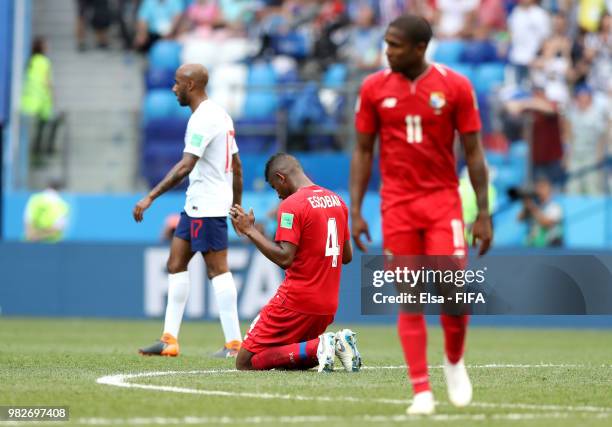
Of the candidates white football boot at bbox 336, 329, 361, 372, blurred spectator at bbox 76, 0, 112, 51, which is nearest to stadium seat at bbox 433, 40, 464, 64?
blurred spectator at bbox 76, 0, 112, 51

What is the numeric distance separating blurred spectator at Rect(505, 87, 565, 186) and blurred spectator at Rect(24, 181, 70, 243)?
708 cm

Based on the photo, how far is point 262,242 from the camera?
368 inches

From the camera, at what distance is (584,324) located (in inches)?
750

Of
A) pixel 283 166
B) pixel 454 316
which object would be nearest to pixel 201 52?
pixel 283 166

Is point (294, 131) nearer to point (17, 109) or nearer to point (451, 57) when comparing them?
point (451, 57)

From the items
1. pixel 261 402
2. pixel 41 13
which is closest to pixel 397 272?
pixel 261 402

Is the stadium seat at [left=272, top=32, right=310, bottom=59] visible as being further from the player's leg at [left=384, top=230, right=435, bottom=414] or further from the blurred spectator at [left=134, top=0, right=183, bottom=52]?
the player's leg at [left=384, top=230, right=435, bottom=414]

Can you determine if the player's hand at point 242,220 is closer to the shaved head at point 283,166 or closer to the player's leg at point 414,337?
the shaved head at point 283,166

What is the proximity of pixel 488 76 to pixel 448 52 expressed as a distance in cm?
101

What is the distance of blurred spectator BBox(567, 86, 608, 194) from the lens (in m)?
19.5

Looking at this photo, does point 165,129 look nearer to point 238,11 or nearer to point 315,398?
point 238,11

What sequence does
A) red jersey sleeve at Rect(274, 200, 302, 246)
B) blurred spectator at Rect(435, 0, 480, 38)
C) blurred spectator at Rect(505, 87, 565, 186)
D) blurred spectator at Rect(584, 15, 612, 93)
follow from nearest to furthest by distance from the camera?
red jersey sleeve at Rect(274, 200, 302, 246)
blurred spectator at Rect(505, 87, 565, 186)
blurred spectator at Rect(584, 15, 612, 93)
blurred spectator at Rect(435, 0, 480, 38)

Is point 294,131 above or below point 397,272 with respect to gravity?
above

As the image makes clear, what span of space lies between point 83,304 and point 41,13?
26.9 feet
